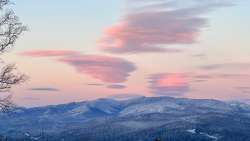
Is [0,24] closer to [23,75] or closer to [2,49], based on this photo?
[2,49]

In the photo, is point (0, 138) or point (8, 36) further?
point (0, 138)

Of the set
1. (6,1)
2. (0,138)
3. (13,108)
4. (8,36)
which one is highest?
(6,1)

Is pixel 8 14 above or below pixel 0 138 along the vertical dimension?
above

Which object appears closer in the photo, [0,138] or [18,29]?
[18,29]

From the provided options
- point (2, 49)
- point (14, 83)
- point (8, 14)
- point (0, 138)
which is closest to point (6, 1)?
point (8, 14)

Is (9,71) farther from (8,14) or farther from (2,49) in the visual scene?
(8,14)

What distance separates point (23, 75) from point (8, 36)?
6.13 ft

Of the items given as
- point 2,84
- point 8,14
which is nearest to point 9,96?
point 2,84

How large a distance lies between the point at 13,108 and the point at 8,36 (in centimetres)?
317

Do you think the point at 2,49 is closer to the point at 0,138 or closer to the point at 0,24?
the point at 0,24

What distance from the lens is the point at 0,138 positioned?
2411cm

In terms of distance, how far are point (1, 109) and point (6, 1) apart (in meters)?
4.72

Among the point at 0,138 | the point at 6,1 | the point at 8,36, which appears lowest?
the point at 0,138

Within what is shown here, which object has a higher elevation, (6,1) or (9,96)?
(6,1)
